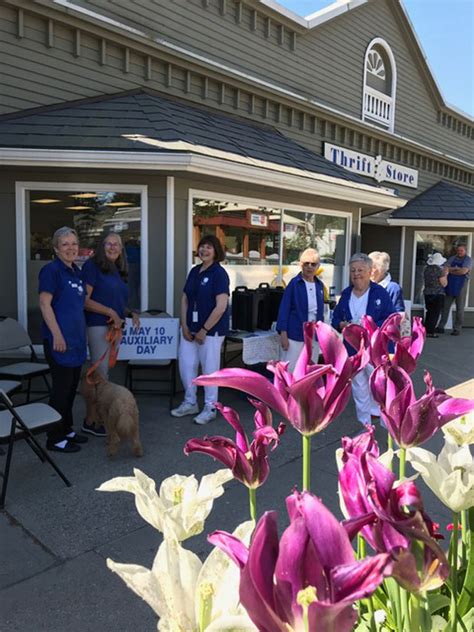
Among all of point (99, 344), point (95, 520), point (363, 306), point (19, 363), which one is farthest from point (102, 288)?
point (363, 306)

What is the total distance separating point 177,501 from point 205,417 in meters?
4.10

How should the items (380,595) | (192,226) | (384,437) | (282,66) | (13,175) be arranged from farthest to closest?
1. (282,66)
2. (192,226)
3. (13,175)
4. (384,437)
5. (380,595)

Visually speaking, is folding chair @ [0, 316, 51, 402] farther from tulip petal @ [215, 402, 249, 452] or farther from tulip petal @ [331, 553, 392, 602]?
tulip petal @ [331, 553, 392, 602]

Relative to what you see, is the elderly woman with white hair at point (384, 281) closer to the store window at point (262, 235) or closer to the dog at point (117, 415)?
the store window at point (262, 235)

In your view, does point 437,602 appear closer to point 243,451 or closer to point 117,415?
point 243,451

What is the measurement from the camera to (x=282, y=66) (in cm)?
888

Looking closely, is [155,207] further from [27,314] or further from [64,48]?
[64,48]

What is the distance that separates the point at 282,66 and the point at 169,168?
189 inches

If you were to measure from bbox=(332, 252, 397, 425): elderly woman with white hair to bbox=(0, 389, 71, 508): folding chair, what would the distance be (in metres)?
2.47

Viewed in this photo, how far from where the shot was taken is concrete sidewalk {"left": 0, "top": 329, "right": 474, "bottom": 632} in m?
2.39

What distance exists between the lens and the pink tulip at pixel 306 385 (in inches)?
31.6

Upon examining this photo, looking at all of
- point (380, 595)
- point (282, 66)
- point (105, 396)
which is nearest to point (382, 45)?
point (282, 66)

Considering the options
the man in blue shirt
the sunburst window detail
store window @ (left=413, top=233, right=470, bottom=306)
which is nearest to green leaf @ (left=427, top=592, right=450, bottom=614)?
the man in blue shirt

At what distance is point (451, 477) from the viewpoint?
0.82m
